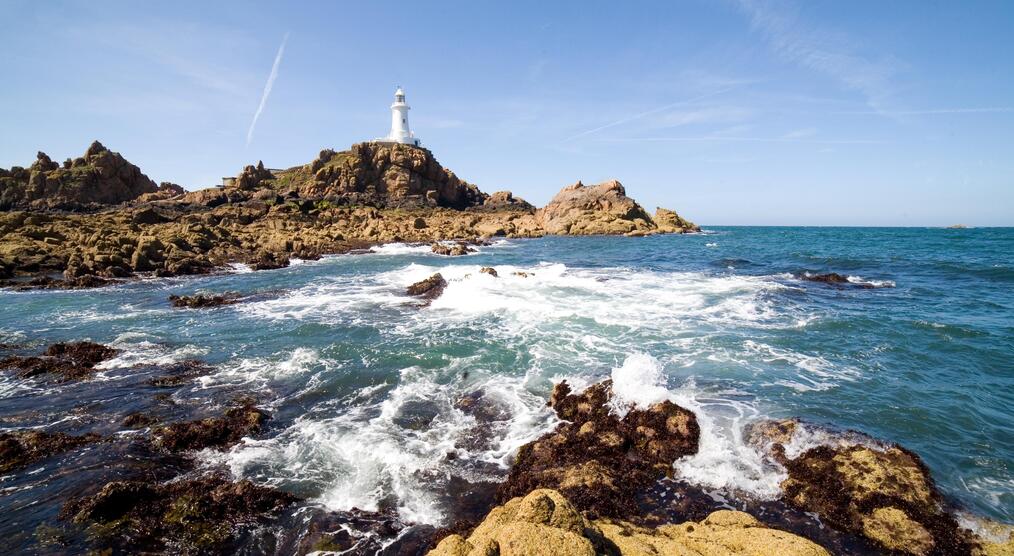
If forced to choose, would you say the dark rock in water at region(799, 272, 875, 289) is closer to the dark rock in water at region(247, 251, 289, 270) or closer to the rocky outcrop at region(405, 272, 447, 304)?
the rocky outcrop at region(405, 272, 447, 304)

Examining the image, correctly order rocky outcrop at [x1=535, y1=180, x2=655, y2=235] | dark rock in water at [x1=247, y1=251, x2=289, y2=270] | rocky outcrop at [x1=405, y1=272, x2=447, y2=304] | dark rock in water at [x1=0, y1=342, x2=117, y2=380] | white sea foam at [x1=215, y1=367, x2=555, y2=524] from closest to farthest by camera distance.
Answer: white sea foam at [x1=215, y1=367, x2=555, y2=524], dark rock in water at [x1=0, y1=342, x2=117, y2=380], rocky outcrop at [x1=405, y1=272, x2=447, y2=304], dark rock in water at [x1=247, y1=251, x2=289, y2=270], rocky outcrop at [x1=535, y1=180, x2=655, y2=235]

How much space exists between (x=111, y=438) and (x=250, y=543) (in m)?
4.85

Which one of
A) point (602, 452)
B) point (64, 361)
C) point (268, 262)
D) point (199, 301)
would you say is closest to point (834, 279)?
point (602, 452)

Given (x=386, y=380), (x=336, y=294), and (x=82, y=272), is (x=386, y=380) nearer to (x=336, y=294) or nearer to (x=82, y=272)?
→ (x=336, y=294)

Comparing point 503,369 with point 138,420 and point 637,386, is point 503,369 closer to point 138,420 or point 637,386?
point 637,386

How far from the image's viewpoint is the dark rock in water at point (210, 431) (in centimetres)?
820

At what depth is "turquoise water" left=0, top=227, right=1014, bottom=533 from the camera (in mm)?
7398

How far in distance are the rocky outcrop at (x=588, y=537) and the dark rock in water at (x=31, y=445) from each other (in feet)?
27.5

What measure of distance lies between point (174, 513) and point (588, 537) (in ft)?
19.7

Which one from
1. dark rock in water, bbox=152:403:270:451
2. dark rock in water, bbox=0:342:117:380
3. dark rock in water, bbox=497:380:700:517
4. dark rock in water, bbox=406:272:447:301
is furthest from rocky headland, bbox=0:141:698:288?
dark rock in water, bbox=497:380:700:517

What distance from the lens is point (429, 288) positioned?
21.6 m

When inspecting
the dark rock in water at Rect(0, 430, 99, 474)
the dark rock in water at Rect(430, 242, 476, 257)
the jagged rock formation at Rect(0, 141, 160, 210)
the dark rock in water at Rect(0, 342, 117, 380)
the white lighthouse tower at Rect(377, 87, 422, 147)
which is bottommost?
the dark rock in water at Rect(0, 430, 99, 474)

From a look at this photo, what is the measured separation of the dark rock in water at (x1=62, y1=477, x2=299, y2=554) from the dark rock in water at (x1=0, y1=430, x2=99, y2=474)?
2206 millimetres

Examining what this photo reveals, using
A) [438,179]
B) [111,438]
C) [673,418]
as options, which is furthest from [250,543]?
[438,179]
